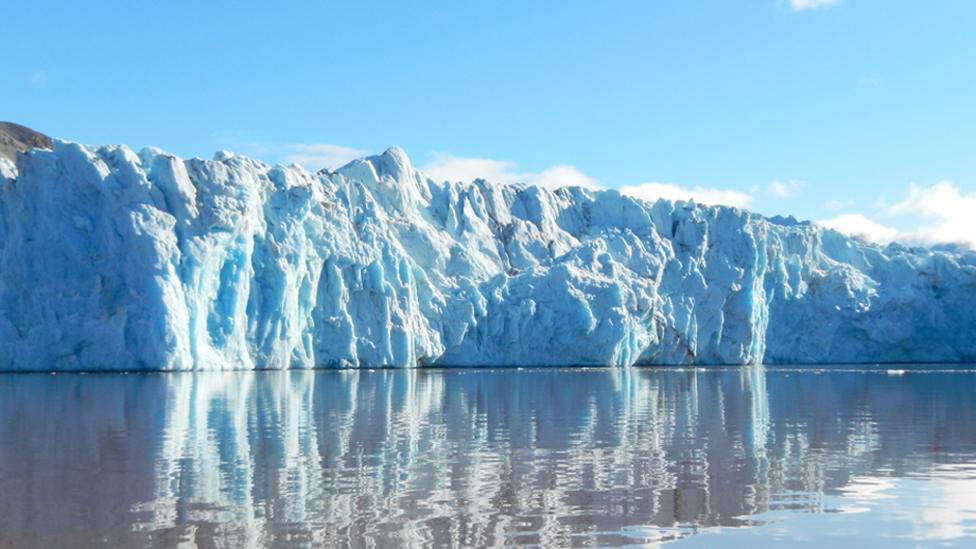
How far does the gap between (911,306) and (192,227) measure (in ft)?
132

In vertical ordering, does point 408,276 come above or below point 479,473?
above

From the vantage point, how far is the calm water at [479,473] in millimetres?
7879

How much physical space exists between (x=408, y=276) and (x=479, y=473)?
34155 mm

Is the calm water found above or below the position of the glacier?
below

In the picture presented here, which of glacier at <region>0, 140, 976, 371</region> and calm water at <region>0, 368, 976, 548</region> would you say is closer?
calm water at <region>0, 368, 976, 548</region>

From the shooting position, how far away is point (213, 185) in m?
38.3

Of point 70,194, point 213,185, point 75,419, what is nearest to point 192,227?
point 213,185

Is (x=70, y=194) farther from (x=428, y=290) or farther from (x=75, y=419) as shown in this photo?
(x=75, y=419)

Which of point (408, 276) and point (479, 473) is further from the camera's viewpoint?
point (408, 276)

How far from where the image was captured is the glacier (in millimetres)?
36312

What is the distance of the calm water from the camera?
7.88m

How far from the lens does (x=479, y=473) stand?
10961 millimetres

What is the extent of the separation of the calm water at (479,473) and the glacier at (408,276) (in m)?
15.4

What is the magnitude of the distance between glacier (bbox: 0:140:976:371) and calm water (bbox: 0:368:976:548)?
50.6 feet
